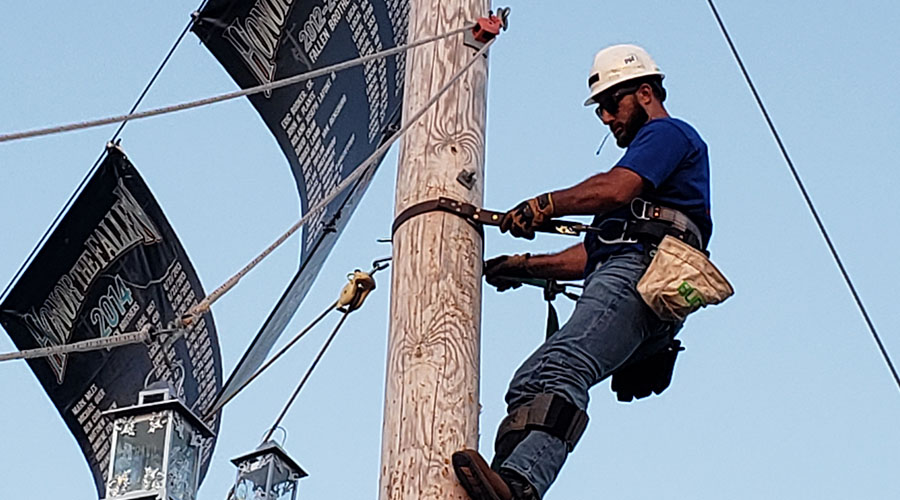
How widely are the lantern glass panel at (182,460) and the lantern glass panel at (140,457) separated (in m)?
0.03

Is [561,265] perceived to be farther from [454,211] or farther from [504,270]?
[454,211]

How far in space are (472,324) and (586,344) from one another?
328 millimetres

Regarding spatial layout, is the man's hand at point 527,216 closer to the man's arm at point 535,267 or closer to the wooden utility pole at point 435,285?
the wooden utility pole at point 435,285

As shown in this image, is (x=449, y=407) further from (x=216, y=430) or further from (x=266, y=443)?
(x=216, y=430)

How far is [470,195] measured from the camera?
496 cm

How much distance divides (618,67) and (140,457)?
1.97 metres

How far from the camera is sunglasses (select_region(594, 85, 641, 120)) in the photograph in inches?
217

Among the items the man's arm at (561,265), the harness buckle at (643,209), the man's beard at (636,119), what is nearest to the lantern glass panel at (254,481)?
the man's arm at (561,265)

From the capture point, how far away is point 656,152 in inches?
202

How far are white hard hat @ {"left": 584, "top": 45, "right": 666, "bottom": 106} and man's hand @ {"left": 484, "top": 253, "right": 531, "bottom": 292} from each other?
1.85ft

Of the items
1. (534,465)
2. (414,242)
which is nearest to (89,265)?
(414,242)

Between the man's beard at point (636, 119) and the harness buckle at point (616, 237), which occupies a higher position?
the man's beard at point (636, 119)

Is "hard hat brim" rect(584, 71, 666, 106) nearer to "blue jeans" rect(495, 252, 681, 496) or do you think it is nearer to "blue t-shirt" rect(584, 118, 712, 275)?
"blue t-shirt" rect(584, 118, 712, 275)

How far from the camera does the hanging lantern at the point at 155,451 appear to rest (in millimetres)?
4609
